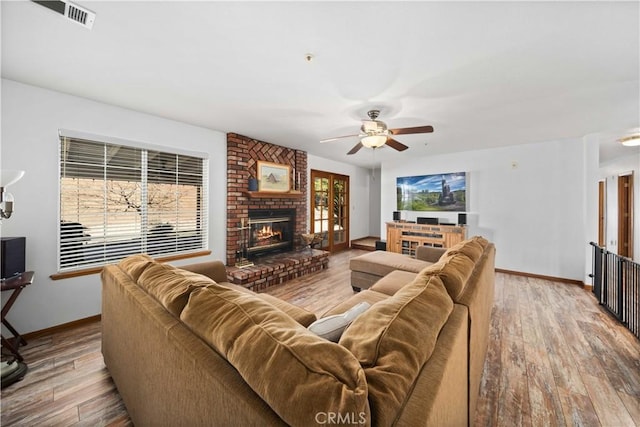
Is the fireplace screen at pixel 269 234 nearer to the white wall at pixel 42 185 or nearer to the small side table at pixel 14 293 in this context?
the white wall at pixel 42 185

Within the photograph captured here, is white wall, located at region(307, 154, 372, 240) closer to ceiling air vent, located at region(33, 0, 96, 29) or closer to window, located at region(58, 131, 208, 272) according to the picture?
window, located at region(58, 131, 208, 272)

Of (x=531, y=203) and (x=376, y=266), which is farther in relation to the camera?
(x=531, y=203)

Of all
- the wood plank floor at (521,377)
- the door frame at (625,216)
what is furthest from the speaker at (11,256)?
the door frame at (625,216)

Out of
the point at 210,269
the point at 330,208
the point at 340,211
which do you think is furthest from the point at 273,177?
the point at 340,211

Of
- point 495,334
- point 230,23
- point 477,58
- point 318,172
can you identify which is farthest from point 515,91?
point 318,172

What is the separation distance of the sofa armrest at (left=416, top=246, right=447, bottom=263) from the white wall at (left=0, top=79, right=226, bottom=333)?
3987 millimetres

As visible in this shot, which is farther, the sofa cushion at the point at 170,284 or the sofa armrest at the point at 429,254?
the sofa armrest at the point at 429,254

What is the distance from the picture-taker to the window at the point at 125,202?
8.52ft

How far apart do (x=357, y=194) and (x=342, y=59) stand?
213 inches

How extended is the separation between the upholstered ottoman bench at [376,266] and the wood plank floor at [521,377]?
0.77 metres

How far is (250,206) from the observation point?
4.19 meters

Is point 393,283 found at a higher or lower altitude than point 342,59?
lower

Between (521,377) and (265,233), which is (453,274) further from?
(265,233)

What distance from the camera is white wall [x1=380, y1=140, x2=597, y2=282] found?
403 centimetres
